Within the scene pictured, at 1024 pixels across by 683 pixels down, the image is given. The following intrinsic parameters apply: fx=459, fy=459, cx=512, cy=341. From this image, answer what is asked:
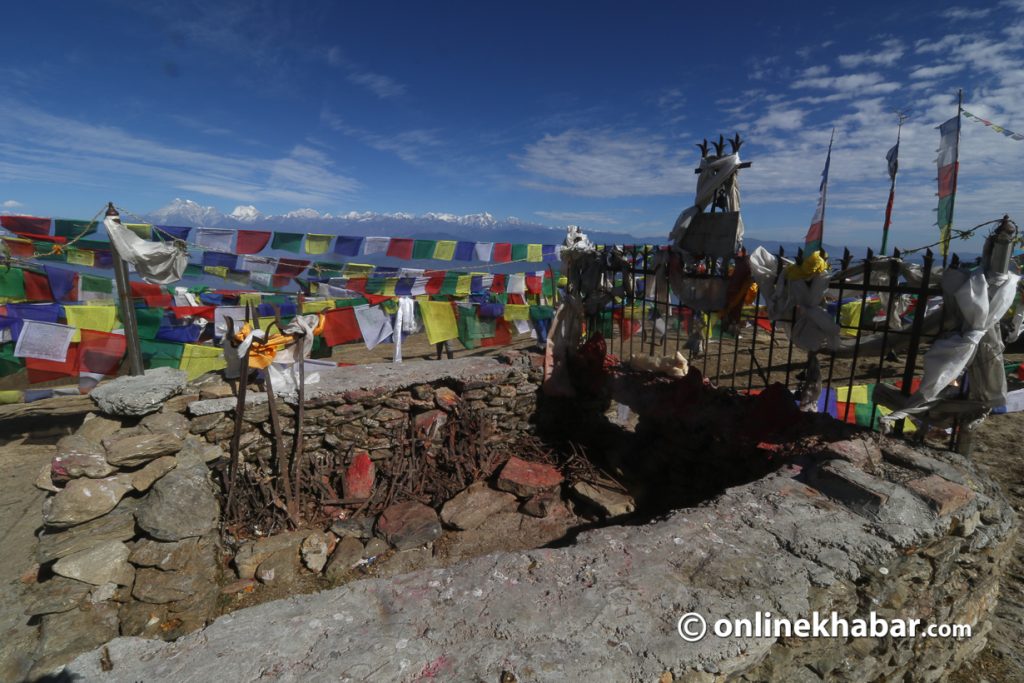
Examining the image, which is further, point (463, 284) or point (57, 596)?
point (463, 284)

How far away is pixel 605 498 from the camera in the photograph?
18.0 feet

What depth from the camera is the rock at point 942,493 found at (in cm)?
297

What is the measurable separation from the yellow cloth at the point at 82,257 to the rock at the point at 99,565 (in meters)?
8.57

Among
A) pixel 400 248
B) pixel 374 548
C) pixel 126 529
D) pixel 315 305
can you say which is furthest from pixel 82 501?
pixel 400 248

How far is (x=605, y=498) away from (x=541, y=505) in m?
0.77

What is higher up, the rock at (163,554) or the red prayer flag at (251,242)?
the red prayer flag at (251,242)

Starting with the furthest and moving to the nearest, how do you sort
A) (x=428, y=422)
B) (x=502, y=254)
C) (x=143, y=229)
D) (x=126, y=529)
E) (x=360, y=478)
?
(x=502, y=254) → (x=143, y=229) → (x=428, y=422) → (x=360, y=478) → (x=126, y=529)

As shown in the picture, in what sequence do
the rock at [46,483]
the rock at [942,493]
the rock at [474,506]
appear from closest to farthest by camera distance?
the rock at [942,493] → the rock at [46,483] → the rock at [474,506]

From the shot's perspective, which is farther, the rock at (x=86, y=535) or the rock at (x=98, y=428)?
the rock at (x=98, y=428)

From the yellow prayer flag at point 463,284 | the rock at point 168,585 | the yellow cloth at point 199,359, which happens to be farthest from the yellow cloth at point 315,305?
the rock at point 168,585

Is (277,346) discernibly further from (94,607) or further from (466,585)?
(466,585)

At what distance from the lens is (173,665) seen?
2141 mm

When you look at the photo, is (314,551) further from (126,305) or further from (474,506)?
(126,305)

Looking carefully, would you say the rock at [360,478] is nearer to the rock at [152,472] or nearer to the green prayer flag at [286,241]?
the rock at [152,472]
